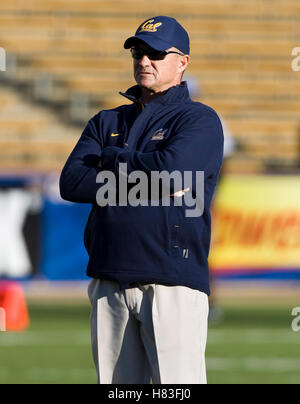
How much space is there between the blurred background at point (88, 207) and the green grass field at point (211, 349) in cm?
2

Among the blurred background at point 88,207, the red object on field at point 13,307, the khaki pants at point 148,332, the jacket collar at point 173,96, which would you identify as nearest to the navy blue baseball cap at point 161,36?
the jacket collar at point 173,96

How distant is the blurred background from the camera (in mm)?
9781

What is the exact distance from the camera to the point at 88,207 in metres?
13.4

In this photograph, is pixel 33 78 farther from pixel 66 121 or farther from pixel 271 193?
pixel 271 193

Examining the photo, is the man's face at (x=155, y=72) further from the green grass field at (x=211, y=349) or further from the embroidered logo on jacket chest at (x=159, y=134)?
the green grass field at (x=211, y=349)

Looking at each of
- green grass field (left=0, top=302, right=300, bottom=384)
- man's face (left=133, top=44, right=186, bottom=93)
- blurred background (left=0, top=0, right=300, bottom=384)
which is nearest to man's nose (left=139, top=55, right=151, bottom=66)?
man's face (left=133, top=44, right=186, bottom=93)

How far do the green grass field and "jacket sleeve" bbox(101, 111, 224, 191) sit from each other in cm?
361

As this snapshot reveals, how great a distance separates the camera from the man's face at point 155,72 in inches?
157

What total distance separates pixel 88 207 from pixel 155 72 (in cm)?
950

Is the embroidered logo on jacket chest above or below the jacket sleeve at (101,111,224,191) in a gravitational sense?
above

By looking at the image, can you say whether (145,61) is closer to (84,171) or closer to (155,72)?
(155,72)

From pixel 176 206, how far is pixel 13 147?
45.2 ft

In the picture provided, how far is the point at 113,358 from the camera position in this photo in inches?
153

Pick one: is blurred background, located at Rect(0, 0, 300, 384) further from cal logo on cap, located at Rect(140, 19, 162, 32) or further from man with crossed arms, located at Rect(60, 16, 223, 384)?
cal logo on cap, located at Rect(140, 19, 162, 32)
